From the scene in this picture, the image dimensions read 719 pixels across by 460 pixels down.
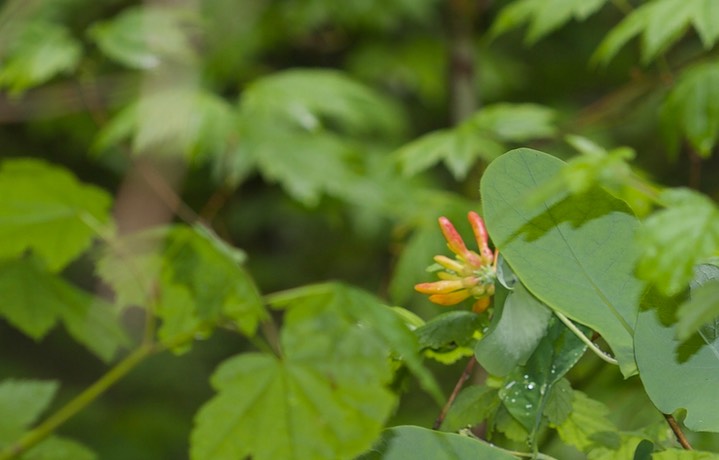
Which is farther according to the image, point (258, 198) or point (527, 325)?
point (258, 198)

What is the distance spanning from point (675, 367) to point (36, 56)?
1.67m

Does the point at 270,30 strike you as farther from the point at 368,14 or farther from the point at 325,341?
the point at 325,341

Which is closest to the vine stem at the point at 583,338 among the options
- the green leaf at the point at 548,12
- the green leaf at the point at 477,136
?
the green leaf at the point at 548,12

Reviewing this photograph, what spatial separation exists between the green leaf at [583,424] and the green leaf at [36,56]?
1.52 m

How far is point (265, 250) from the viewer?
360cm

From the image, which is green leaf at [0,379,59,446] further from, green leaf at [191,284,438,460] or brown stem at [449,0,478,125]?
brown stem at [449,0,478,125]

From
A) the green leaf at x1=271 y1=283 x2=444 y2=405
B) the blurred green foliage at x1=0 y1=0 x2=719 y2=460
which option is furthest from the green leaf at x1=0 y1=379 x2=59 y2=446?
the green leaf at x1=271 y1=283 x2=444 y2=405

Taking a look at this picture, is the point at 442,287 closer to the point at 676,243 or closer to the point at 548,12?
the point at 676,243

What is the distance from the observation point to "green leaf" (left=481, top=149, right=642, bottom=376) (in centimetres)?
43

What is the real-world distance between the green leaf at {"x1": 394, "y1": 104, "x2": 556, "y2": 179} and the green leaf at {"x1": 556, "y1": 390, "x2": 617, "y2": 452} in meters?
1.10

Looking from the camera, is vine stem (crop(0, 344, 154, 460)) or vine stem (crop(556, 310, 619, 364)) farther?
vine stem (crop(0, 344, 154, 460))

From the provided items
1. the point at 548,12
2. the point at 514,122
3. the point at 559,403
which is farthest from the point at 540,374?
the point at 514,122

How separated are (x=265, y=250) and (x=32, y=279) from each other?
8.00 ft

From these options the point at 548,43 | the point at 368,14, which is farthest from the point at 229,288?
the point at 548,43
